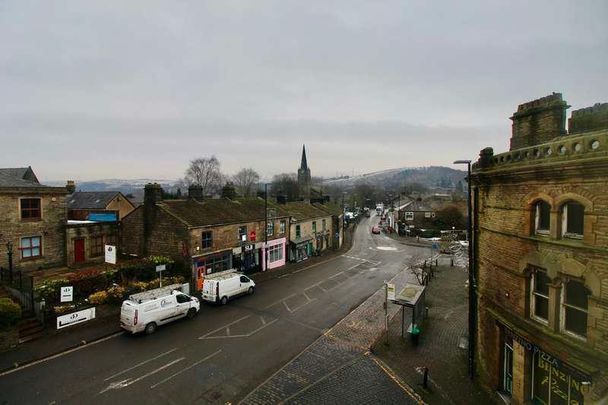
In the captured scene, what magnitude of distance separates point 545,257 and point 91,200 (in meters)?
46.9

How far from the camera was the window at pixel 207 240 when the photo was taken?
2553 cm

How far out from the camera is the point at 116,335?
55.4ft

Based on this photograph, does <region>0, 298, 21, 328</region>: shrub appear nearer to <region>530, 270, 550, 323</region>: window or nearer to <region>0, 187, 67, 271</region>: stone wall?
<region>0, 187, 67, 271</region>: stone wall

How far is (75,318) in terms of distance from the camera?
57.4ft

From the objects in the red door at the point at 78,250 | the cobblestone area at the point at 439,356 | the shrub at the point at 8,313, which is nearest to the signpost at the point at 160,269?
the shrub at the point at 8,313

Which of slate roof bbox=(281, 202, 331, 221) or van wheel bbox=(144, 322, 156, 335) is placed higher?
slate roof bbox=(281, 202, 331, 221)

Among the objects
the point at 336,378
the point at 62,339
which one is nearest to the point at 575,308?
the point at 336,378

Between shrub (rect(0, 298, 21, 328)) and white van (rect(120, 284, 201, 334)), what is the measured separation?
4.15 meters

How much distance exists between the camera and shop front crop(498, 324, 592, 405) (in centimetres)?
850

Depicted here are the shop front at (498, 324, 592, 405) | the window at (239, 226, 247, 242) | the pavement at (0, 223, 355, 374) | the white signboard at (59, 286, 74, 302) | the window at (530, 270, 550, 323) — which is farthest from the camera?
the window at (239, 226, 247, 242)

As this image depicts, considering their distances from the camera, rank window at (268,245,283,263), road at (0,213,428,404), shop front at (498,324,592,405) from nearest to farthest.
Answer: shop front at (498,324,592,405), road at (0,213,428,404), window at (268,245,283,263)

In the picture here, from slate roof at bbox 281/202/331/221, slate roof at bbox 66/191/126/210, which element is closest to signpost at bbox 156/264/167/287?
slate roof at bbox 281/202/331/221

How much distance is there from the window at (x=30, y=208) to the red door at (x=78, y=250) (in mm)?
3191

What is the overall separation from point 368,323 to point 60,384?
1398 cm
